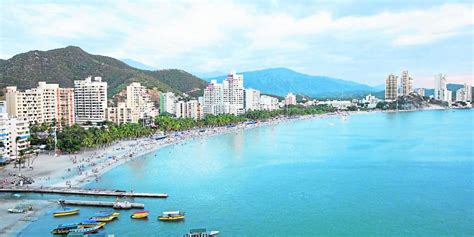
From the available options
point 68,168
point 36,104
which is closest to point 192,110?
point 36,104

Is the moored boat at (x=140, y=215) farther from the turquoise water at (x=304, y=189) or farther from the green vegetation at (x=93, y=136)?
the green vegetation at (x=93, y=136)

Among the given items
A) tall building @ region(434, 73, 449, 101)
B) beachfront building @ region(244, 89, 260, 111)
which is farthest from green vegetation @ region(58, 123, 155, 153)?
tall building @ region(434, 73, 449, 101)

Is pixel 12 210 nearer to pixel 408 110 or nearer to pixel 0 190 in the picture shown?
pixel 0 190

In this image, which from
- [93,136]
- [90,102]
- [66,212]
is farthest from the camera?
[90,102]

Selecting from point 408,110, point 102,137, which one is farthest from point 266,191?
A: point 408,110

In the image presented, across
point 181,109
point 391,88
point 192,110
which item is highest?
point 391,88

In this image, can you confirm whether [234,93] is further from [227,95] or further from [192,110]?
[192,110]
